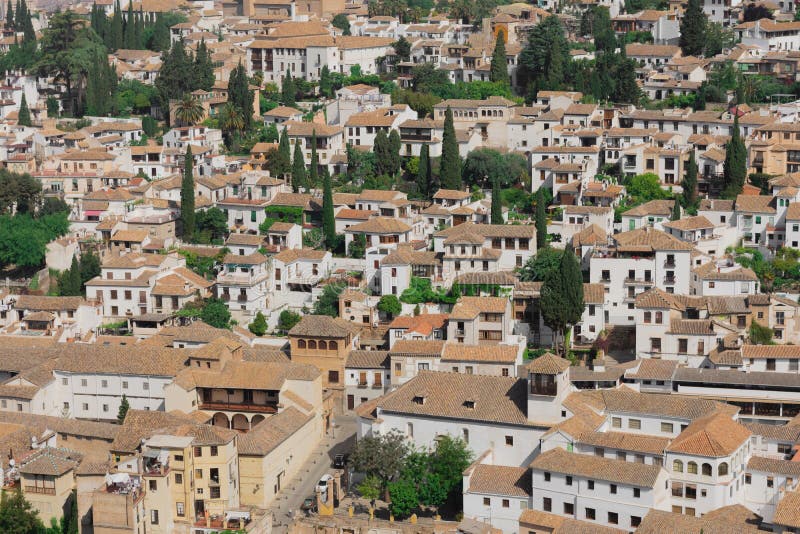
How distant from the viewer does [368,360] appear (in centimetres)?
6481

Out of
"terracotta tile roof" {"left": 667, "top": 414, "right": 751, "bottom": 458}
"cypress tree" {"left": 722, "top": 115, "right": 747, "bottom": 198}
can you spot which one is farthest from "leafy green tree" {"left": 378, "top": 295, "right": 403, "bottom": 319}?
"terracotta tile roof" {"left": 667, "top": 414, "right": 751, "bottom": 458}

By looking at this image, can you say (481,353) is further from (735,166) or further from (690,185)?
(735,166)

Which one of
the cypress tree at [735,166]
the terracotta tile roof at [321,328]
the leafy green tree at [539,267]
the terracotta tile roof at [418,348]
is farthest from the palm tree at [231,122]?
the cypress tree at [735,166]

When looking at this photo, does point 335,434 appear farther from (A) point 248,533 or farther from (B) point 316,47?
(B) point 316,47

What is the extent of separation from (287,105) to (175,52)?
8324 mm

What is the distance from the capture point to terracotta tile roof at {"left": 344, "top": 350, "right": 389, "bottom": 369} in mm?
64438

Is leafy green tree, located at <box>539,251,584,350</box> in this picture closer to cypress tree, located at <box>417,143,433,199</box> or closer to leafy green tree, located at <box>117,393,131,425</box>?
cypress tree, located at <box>417,143,433,199</box>

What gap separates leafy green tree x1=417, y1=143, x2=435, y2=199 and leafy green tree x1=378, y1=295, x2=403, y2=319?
1204cm

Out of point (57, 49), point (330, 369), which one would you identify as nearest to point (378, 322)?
point (330, 369)

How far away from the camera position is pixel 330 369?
2569 inches

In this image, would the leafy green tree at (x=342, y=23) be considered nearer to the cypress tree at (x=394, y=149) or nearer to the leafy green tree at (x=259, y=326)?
the cypress tree at (x=394, y=149)

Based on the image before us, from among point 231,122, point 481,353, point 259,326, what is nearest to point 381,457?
point 481,353

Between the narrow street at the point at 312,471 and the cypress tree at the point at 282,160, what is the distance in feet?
67.7

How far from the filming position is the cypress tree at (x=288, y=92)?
93438 millimetres
